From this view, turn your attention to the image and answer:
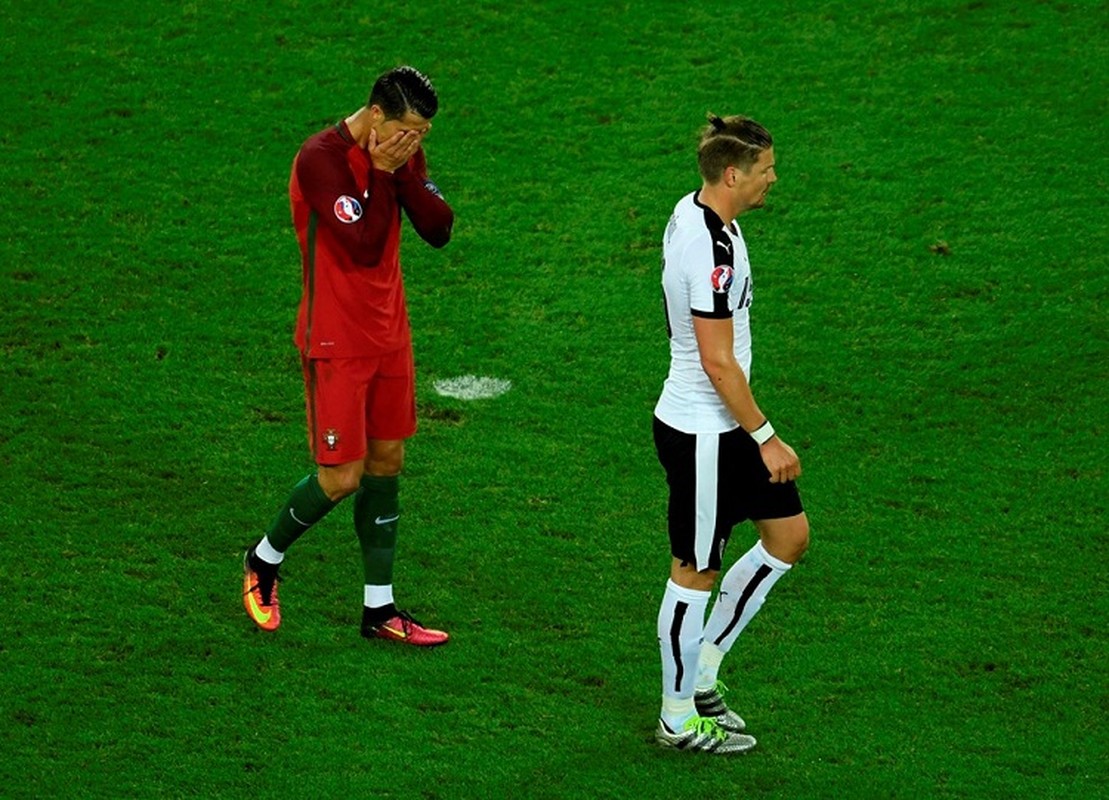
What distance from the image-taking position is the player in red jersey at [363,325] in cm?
545

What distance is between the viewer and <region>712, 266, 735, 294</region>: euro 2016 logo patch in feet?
16.1

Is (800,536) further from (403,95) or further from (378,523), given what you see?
(403,95)

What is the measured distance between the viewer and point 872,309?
8.27 meters

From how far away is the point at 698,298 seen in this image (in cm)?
494

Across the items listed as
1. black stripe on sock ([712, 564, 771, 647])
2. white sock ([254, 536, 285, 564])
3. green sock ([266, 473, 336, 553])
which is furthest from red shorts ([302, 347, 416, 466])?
black stripe on sock ([712, 564, 771, 647])

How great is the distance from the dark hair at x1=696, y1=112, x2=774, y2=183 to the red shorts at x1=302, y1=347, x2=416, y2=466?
1369 millimetres

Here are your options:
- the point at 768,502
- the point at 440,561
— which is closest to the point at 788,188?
the point at 440,561

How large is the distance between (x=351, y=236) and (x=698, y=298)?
3.98 feet

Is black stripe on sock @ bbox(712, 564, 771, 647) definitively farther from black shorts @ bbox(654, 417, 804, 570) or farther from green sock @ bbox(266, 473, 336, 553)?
green sock @ bbox(266, 473, 336, 553)

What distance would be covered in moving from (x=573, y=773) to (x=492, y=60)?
5.99m

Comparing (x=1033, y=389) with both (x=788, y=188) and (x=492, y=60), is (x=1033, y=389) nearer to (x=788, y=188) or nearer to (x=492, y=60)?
(x=788, y=188)

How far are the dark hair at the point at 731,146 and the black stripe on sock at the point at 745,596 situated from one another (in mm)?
1235

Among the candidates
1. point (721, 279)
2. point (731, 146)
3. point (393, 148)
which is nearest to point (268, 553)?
point (393, 148)

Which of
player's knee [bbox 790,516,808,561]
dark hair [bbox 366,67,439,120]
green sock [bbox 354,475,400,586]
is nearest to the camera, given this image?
player's knee [bbox 790,516,808,561]
